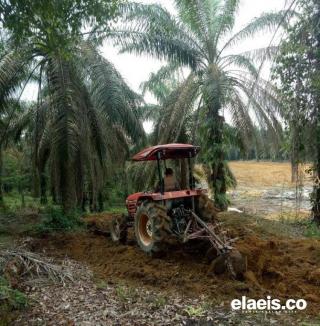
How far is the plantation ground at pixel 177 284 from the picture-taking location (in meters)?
5.52

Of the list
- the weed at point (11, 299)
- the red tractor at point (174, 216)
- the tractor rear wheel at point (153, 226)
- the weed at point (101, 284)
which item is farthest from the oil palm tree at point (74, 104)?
the weed at point (11, 299)

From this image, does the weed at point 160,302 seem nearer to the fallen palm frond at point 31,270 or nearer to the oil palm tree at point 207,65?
the fallen palm frond at point 31,270

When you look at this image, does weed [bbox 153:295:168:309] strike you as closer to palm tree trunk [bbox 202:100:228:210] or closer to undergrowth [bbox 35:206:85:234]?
undergrowth [bbox 35:206:85:234]

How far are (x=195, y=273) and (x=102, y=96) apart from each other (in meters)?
6.26

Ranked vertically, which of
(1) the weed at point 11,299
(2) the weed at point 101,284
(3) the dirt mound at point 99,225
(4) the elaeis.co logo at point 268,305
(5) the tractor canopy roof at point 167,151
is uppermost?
(5) the tractor canopy roof at point 167,151

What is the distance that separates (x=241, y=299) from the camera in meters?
5.99

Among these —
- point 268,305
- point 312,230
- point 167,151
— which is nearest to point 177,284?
point 268,305

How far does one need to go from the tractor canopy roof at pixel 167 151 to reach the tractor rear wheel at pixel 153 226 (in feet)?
3.22

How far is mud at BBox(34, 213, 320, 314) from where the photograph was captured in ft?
20.7

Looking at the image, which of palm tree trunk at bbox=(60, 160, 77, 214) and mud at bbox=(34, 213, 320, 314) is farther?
palm tree trunk at bbox=(60, 160, 77, 214)

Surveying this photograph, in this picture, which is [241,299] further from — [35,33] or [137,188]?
[137,188]

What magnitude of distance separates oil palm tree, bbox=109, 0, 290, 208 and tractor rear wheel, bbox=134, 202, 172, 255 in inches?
203

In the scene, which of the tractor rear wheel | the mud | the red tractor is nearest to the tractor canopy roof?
the red tractor

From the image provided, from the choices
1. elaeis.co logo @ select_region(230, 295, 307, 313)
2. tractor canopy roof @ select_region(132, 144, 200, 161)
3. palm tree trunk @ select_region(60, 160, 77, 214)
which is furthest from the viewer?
palm tree trunk @ select_region(60, 160, 77, 214)
